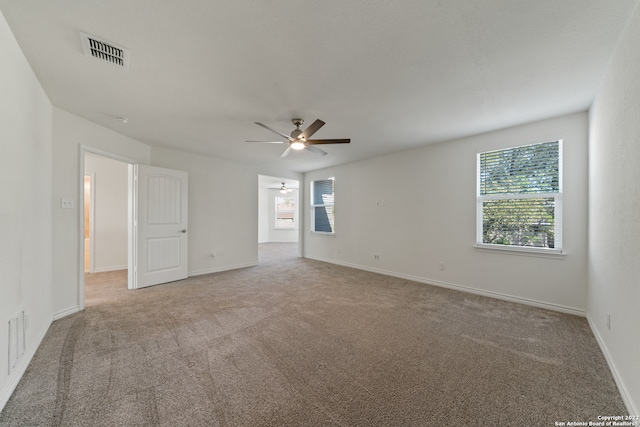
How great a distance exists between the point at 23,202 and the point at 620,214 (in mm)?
4724

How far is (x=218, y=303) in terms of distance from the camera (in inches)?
132

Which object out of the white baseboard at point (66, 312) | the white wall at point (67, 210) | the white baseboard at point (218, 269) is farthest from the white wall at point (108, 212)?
the white baseboard at point (66, 312)

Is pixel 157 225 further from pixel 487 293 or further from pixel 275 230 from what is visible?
pixel 275 230

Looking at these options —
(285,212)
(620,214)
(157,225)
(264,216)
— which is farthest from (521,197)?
(264,216)

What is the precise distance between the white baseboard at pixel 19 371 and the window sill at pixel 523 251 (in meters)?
5.02

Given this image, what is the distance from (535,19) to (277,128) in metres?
2.72

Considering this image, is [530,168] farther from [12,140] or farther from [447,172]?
[12,140]

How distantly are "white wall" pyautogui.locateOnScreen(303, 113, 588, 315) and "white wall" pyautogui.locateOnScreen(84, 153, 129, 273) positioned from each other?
469cm

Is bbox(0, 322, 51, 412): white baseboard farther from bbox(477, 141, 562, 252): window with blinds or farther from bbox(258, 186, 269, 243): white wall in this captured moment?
bbox(258, 186, 269, 243): white wall

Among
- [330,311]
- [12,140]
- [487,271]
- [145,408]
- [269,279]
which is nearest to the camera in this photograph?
[145,408]

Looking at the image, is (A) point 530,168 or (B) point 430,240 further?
(B) point 430,240

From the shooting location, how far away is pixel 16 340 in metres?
1.78

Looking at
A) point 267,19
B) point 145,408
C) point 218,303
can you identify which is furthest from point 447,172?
point 145,408

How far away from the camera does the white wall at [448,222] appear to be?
3.03 m
